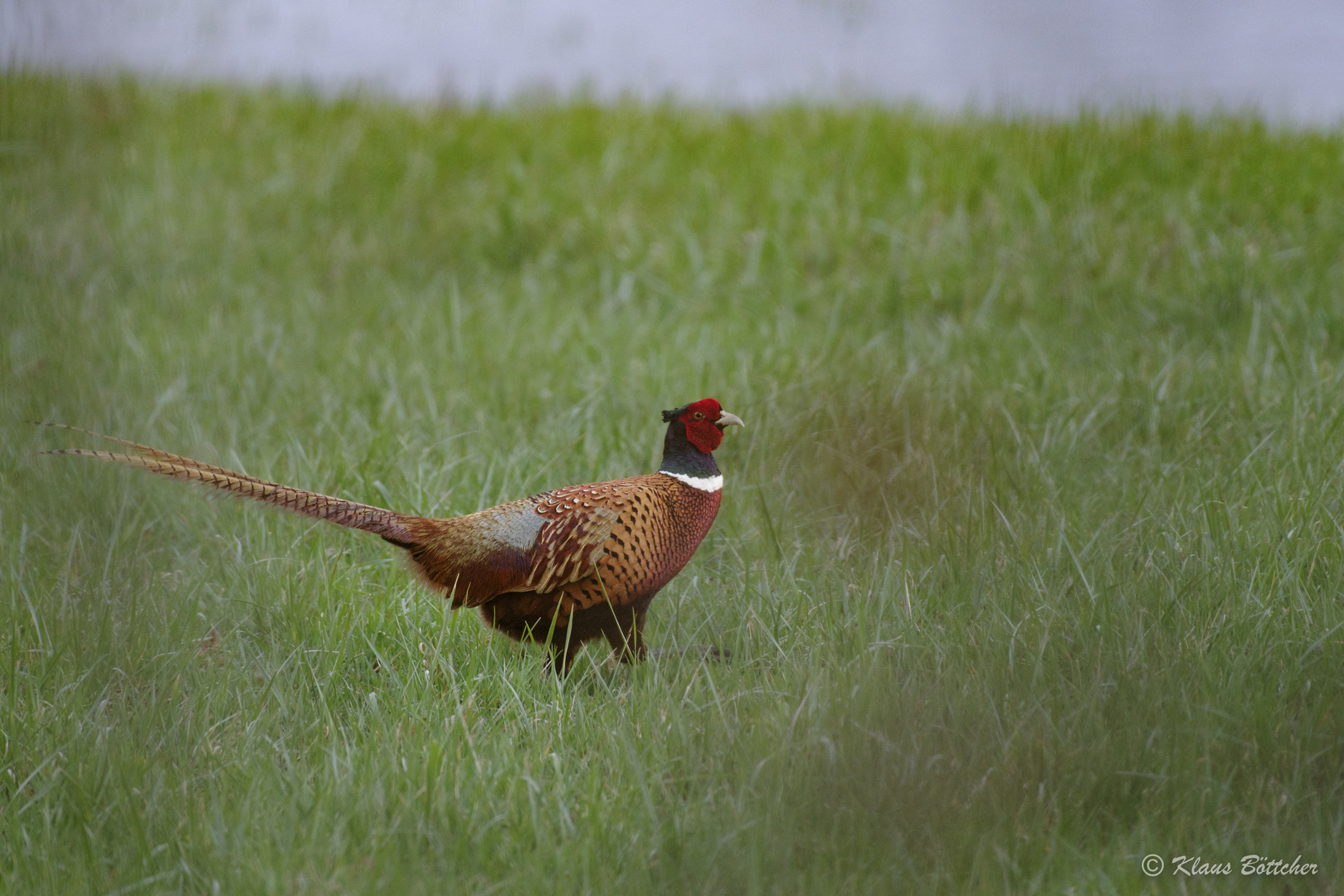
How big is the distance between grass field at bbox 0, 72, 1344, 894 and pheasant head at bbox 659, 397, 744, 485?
0.45 meters

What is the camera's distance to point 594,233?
586 cm

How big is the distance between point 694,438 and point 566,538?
0.40m

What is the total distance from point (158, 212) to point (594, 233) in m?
2.45

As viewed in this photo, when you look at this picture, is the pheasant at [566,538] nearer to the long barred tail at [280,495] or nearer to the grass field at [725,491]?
the long barred tail at [280,495]

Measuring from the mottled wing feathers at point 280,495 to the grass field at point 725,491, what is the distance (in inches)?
11.9

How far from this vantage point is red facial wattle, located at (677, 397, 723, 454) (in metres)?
2.70

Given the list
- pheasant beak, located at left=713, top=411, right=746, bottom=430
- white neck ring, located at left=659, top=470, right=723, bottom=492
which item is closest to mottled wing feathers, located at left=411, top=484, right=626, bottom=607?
white neck ring, located at left=659, top=470, right=723, bottom=492

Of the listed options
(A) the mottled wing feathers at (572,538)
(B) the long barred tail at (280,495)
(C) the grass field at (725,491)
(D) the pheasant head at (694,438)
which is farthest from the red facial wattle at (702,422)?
(B) the long barred tail at (280,495)

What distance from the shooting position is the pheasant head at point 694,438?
2.71 meters

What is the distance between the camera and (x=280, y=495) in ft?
8.85

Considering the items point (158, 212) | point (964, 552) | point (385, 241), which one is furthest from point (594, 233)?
point (964, 552)

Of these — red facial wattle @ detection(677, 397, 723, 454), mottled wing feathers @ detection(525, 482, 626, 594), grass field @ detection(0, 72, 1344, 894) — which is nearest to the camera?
grass field @ detection(0, 72, 1344, 894)

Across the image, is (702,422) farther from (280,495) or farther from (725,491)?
(280,495)

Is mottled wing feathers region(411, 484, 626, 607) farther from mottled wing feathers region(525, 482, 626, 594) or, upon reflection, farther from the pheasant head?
the pheasant head
